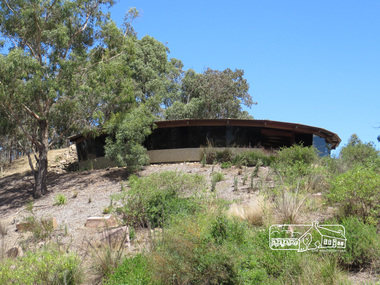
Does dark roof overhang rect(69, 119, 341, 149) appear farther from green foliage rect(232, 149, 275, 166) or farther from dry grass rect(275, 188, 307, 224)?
dry grass rect(275, 188, 307, 224)

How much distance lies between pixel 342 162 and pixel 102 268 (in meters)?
11.0

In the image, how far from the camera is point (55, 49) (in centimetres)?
1881

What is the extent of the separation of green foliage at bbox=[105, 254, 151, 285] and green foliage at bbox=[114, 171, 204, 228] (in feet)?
7.67

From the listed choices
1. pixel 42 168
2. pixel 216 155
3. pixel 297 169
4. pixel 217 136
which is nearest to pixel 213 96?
pixel 217 136

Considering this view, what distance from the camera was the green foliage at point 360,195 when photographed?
8.13m

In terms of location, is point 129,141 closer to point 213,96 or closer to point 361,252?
point 361,252

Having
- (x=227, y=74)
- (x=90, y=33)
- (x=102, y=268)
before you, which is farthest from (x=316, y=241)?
(x=227, y=74)

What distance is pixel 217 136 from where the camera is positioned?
69.8 ft

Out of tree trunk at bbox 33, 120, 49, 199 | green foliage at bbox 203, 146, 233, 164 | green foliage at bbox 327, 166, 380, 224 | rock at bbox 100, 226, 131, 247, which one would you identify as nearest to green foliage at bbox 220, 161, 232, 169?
green foliage at bbox 203, 146, 233, 164

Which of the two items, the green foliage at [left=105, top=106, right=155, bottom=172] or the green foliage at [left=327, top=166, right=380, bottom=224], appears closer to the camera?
the green foliage at [left=327, top=166, right=380, bottom=224]

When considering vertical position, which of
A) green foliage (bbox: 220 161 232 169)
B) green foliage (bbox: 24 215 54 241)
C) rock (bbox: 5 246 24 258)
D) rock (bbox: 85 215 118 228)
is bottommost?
rock (bbox: 5 246 24 258)

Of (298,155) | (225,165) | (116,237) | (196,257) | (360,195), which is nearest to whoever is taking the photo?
(196,257)

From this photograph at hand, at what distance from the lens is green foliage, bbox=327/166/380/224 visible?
8133 mm

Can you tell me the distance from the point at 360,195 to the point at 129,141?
12805mm
